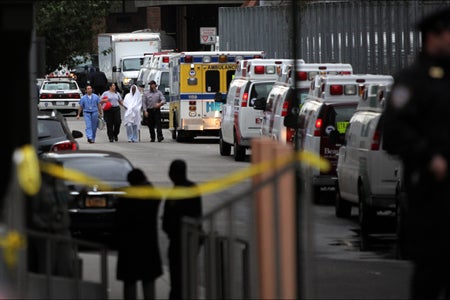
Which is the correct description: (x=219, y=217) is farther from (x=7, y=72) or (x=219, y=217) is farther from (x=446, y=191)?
(x=7, y=72)

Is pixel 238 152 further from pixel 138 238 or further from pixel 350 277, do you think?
pixel 138 238

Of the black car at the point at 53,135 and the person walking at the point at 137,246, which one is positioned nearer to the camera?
the person walking at the point at 137,246

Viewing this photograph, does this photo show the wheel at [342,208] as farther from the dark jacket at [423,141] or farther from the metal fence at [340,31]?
the dark jacket at [423,141]

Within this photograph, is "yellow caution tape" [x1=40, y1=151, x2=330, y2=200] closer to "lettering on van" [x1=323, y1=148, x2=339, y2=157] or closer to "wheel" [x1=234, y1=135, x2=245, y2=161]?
"lettering on van" [x1=323, y1=148, x2=339, y2=157]

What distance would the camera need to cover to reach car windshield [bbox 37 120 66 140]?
2477cm

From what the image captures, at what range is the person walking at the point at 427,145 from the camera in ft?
24.3

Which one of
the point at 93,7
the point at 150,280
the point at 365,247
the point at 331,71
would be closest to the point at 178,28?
the point at 93,7

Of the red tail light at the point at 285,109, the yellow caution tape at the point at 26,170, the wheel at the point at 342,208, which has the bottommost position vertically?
the wheel at the point at 342,208

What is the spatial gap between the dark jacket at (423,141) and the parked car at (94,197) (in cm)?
1074

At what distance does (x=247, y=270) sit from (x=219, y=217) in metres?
0.37

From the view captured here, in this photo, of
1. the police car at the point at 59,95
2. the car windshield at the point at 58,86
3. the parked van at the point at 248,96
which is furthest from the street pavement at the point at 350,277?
the car windshield at the point at 58,86

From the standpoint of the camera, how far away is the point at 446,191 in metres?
7.43

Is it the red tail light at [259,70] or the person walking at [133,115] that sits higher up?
the red tail light at [259,70]

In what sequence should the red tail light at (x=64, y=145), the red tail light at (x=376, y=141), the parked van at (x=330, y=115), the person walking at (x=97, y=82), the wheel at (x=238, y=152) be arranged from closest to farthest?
1. the red tail light at (x=376, y=141)
2. the parked van at (x=330, y=115)
3. the red tail light at (x=64, y=145)
4. the wheel at (x=238, y=152)
5. the person walking at (x=97, y=82)
